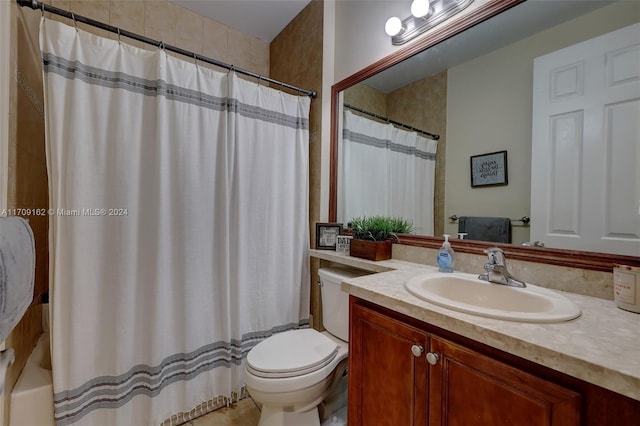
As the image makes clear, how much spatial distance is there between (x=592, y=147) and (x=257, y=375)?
154 centimetres

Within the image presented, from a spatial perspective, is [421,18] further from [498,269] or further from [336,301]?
[336,301]

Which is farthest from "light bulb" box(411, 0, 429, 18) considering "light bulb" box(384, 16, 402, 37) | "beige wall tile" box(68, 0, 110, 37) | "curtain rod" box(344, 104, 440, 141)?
"beige wall tile" box(68, 0, 110, 37)

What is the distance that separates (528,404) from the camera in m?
0.60

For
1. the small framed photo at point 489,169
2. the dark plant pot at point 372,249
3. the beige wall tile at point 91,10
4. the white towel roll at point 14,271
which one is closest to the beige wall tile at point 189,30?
the beige wall tile at point 91,10

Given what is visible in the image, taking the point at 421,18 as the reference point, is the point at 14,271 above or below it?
below

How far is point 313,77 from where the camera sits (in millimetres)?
1959

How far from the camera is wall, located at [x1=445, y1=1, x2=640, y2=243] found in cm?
96

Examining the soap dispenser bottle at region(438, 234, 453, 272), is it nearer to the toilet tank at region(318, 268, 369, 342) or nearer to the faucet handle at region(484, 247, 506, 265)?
the faucet handle at region(484, 247, 506, 265)

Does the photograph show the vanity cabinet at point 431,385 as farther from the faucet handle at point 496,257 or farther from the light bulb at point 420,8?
the light bulb at point 420,8

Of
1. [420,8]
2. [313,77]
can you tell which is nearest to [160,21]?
[313,77]

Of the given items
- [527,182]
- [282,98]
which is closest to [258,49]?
[282,98]

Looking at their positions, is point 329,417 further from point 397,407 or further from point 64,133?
point 64,133

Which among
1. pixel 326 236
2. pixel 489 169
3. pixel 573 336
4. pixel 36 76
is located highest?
pixel 36 76

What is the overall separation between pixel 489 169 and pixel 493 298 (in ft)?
1.84
